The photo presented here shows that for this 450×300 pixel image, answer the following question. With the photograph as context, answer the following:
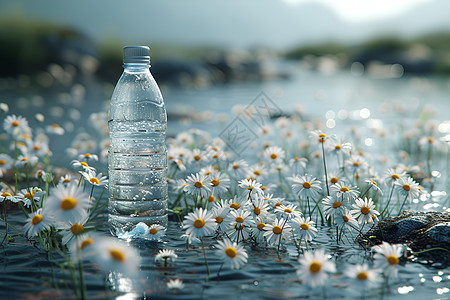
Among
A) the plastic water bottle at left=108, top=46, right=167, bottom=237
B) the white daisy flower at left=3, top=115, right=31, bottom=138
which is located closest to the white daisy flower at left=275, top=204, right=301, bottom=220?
the plastic water bottle at left=108, top=46, right=167, bottom=237

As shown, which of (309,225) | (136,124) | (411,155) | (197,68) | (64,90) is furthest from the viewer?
(197,68)

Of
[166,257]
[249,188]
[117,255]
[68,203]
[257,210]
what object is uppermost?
[249,188]

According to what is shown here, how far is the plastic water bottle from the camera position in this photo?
4660mm

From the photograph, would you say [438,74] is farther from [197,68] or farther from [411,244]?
[411,244]

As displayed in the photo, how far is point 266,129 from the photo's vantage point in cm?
668

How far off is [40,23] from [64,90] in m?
11.1

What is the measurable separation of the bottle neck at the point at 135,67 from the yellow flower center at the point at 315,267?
7.79 feet

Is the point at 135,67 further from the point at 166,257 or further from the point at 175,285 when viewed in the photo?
the point at 175,285

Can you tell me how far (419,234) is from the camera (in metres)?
4.23

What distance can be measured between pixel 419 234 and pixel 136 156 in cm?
253

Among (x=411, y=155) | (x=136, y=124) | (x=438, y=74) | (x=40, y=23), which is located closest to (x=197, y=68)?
(x=40, y=23)

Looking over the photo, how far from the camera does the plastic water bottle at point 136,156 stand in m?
4.66

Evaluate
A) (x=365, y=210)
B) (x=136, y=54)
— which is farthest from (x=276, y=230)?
(x=136, y=54)

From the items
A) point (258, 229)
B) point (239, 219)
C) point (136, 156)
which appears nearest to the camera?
point (239, 219)
